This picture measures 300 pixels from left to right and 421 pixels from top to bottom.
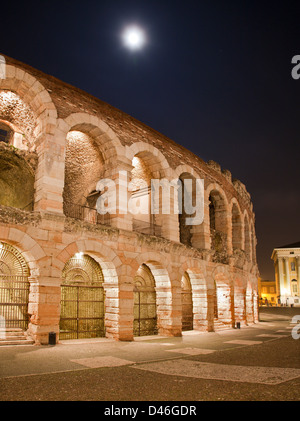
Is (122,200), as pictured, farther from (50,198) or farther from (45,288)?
(45,288)

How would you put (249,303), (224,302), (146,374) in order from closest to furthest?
(146,374)
(224,302)
(249,303)

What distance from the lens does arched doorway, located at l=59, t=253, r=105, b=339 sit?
41.0ft

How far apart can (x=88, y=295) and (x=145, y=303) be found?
235 centimetres

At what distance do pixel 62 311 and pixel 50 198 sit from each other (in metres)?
5.06

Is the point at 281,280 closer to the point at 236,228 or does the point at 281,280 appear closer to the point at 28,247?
the point at 236,228

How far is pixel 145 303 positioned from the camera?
46.2 ft

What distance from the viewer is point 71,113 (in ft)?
37.2

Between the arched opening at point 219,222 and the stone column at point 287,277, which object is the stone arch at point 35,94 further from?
the stone column at point 287,277

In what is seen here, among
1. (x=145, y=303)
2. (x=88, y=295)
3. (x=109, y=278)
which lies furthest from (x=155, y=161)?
(x=88, y=295)

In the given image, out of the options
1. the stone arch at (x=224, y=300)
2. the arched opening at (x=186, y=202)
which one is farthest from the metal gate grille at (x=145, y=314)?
the stone arch at (x=224, y=300)

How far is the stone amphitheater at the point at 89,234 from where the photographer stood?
32.1 feet

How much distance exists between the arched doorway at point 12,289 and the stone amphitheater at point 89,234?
0.12ft

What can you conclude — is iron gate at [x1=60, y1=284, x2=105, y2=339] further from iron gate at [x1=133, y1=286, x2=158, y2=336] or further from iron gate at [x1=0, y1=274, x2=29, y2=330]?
iron gate at [x1=0, y1=274, x2=29, y2=330]

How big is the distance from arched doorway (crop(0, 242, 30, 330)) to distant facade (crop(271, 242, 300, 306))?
2157 inches
